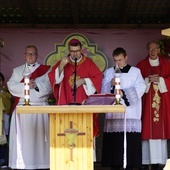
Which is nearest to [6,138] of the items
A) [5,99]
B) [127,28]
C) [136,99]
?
[5,99]

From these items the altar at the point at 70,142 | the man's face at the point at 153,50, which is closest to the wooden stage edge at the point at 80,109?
the altar at the point at 70,142

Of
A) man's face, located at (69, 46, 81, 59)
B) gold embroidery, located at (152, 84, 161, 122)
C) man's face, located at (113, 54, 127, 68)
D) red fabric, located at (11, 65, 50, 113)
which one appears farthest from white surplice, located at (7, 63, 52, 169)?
gold embroidery, located at (152, 84, 161, 122)

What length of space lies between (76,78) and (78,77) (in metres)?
0.08

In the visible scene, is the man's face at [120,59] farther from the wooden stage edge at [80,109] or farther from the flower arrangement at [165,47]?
the flower arrangement at [165,47]

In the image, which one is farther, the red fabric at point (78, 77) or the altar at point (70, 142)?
the red fabric at point (78, 77)

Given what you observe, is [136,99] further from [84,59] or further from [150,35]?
[150,35]

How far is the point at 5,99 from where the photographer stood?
26.8 ft

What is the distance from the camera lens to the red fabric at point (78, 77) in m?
7.07

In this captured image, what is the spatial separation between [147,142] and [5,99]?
224cm

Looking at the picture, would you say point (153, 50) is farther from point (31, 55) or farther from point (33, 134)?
point (33, 134)

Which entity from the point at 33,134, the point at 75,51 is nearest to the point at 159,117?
the point at 75,51

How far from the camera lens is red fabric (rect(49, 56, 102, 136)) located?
7.07 m

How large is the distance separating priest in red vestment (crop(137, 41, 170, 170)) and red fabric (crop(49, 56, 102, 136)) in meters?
0.95

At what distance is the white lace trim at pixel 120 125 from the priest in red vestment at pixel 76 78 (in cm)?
18
